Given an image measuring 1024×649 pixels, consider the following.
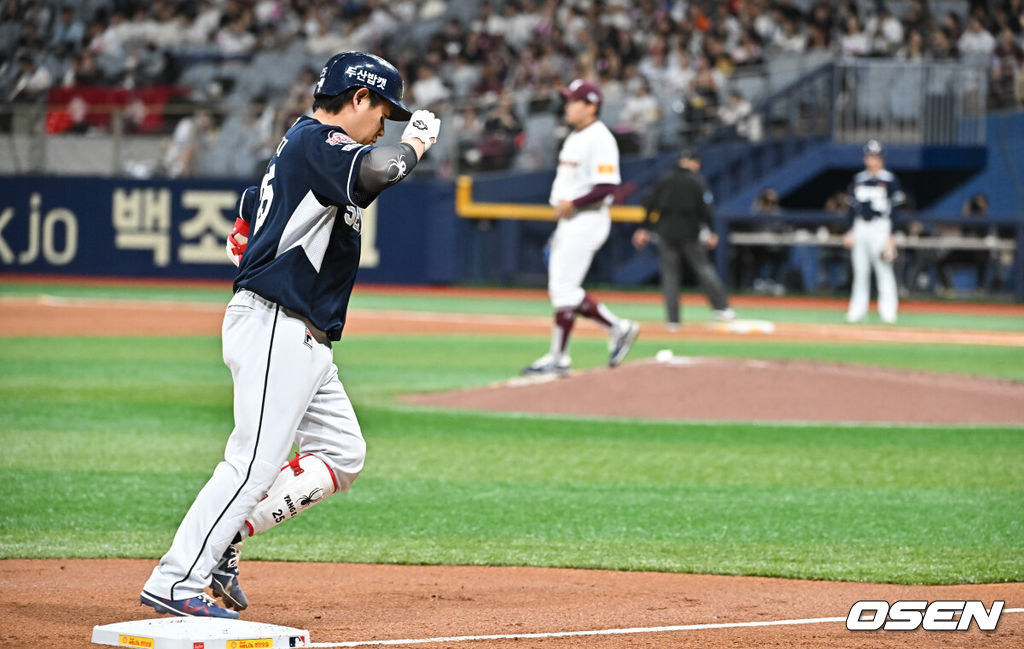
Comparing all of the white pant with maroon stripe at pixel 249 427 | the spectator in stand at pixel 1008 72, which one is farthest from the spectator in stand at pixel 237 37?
the white pant with maroon stripe at pixel 249 427

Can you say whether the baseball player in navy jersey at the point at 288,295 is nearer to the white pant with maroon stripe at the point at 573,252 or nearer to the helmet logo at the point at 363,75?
the helmet logo at the point at 363,75

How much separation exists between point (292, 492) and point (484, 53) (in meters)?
25.7

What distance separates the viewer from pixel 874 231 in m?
21.0

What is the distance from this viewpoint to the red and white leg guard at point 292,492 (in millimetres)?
4844

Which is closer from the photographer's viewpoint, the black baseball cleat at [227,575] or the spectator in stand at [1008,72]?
the black baseball cleat at [227,575]

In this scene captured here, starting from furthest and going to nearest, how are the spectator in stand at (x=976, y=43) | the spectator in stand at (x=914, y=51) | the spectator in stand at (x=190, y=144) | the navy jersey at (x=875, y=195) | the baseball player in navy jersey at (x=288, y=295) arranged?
the spectator in stand at (x=976, y=43) → the spectator in stand at (x=914, y=51) → the spectator in stand at (x=190, y=144) → the navy jersey at (x=875, y=195) → the baseball player in navy jersey at (x=288, y=295)

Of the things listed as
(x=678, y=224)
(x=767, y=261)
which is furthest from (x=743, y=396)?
(x=767, y=261)

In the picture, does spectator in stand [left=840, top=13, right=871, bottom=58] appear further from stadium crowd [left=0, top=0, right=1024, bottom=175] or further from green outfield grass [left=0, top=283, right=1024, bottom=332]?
green outfield grass [left=0, top=283, right=1024, bottom=332]

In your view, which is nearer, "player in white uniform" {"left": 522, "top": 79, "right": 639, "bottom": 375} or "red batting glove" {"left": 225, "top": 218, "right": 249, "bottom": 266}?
"red batting glove" {"left": 225, "top": 218, "right": 249, "bottom": 266}

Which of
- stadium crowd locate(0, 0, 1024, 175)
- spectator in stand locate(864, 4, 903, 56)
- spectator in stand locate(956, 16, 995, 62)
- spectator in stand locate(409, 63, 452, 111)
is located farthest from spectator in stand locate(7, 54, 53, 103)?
spectator in stand locate(956, 16, 995, 62)

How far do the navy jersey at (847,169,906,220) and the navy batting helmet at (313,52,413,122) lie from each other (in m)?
16.9

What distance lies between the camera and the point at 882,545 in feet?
22.6

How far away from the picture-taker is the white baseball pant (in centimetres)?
2091

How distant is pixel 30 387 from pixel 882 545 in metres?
8.17
